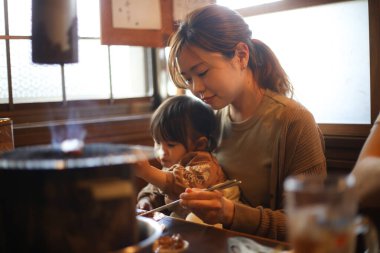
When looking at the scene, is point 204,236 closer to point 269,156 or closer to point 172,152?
point 269,156

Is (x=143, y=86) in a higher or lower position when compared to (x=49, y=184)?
higher

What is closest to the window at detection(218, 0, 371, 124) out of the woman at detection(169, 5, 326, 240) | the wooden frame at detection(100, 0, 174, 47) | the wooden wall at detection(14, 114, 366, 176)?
the wooden wall at detection(14, 114, 366, 176)

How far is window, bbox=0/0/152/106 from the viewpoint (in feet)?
7.68

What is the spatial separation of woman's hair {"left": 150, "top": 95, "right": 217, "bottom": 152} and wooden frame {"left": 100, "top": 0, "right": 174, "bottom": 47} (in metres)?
0.63

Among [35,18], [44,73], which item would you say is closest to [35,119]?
[44,73]

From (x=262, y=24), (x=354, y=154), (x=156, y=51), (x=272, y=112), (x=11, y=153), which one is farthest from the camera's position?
(x=156, y=51)

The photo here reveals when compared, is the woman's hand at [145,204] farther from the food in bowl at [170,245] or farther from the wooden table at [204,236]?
the food in bowl at [170,245]

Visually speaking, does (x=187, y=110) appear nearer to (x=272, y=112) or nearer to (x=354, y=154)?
(x=272, y=112)

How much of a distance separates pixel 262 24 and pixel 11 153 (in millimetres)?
1832

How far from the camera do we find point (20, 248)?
826 millimetres

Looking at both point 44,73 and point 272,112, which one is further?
point 44,73

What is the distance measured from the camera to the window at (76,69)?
2.34 metres

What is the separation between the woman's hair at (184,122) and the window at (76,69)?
675 millimetres

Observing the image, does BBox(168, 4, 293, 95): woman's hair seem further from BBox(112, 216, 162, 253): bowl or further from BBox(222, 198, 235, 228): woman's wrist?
BBox(112, 216, 162, 253): bowl
